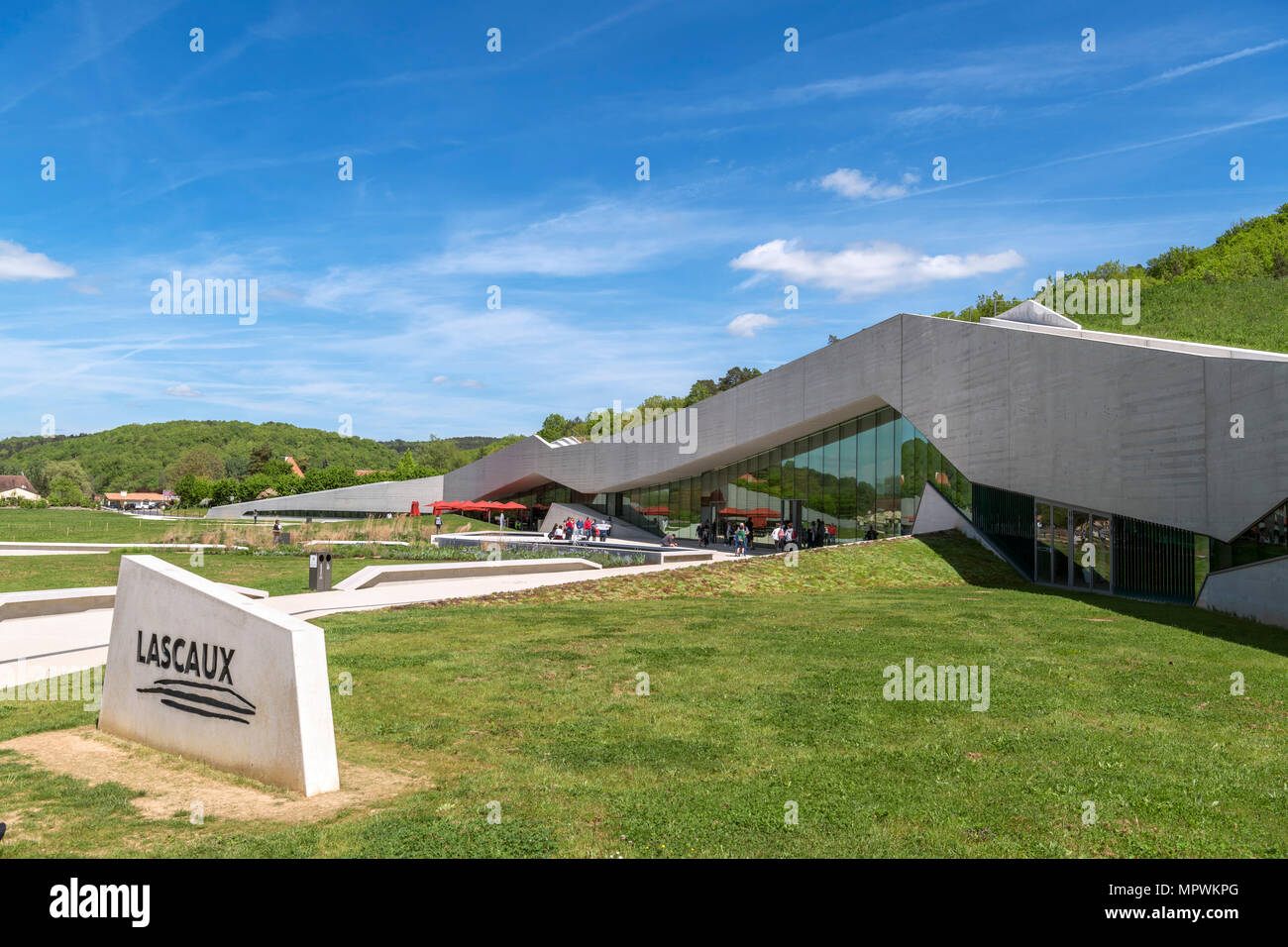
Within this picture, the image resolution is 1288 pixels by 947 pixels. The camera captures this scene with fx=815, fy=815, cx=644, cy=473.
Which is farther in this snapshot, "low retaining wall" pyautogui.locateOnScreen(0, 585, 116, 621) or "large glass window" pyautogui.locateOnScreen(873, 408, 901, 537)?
"large glass window" pyautogui.locateOnScreen(873, 408, 901, 537)

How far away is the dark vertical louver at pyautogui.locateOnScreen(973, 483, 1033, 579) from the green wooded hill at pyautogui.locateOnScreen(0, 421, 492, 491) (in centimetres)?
12010

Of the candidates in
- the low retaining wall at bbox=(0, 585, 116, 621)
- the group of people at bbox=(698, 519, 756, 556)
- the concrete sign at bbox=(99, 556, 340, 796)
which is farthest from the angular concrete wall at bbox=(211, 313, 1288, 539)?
the low retaining wall at bbox=(0, 585, 116, 621)

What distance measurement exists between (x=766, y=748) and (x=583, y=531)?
3976 cm

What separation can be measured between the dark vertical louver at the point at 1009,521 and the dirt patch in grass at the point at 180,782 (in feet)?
70.4

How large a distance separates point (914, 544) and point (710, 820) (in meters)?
22.1

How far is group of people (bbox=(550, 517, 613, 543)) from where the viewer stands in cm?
4516

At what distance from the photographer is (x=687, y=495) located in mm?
45906

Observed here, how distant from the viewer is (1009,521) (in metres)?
24.7

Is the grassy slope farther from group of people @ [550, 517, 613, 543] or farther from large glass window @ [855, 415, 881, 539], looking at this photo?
group of people @ [550, 517, 613, 543]

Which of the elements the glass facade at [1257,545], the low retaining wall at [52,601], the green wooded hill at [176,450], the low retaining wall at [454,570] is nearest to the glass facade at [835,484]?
the glass facade at [1257,545]

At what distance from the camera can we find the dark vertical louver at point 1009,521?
23.6m

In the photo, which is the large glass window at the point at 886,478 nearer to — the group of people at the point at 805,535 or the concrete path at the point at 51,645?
the group of people at the point at 805,535

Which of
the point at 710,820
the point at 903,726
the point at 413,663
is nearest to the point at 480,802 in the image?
the point at 710,820
